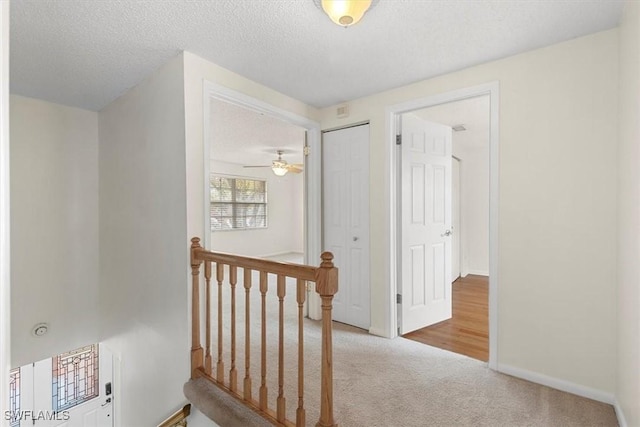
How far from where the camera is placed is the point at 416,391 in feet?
6.58

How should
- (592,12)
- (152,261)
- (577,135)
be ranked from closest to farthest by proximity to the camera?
(592,12) → (577,135) → (152,261)

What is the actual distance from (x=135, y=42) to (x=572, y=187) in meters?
2.97

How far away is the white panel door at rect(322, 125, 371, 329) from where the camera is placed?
10.0ft

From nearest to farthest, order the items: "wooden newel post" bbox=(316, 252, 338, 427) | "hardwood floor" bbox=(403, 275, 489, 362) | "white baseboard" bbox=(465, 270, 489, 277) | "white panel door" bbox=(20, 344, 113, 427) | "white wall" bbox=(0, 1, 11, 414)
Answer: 1. "white wall" bbox=(0, 1, 11, 414)
2. "wooden newel post" bbox=(316, 252, 338, 427)
3. "hardwood floor" bbox=(403, 275, 489, 362)
4. "white panel door" bbox=(20, 344, 113, 427)
5. "white baseboard" bbox=(465, 270, 489, 277)

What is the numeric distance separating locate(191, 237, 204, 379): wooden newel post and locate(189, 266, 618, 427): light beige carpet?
27cm

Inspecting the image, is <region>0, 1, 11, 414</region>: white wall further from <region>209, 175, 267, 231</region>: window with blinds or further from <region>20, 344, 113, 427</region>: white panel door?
<region>209, 175, 267, 231</region>: window with blinds

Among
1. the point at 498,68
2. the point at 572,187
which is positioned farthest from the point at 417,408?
the point at 498,68

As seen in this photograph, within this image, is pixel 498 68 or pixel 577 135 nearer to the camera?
pixel 577 135

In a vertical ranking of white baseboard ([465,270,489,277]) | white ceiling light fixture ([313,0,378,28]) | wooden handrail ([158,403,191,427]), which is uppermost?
white ceiling light fixture ([313,0,378,28])

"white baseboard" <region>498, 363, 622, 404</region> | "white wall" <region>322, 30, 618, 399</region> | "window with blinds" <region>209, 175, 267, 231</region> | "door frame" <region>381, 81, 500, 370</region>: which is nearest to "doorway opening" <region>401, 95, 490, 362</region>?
"door frame" <region>381, 81, 500, 370</region>

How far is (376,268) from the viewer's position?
9.66ft

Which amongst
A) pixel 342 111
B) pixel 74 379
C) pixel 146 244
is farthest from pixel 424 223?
pixel 74 379

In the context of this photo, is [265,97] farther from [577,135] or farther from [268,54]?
[577,135]

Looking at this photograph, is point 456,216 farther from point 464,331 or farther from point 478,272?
point 464,331
